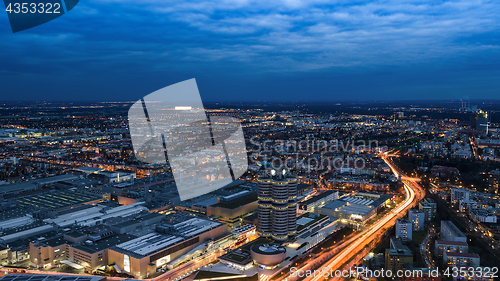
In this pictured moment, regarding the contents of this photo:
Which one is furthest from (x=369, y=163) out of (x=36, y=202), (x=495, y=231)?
(x=36, y=202)

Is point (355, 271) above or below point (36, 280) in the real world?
below

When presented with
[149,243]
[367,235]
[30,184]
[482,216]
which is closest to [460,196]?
[482,216]

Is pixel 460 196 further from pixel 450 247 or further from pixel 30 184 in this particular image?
pixel 30 184

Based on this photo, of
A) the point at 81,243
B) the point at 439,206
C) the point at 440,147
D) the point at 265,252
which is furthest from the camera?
the point at 440,147

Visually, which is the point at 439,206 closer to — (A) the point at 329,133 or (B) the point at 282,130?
(A) the point at 329,133

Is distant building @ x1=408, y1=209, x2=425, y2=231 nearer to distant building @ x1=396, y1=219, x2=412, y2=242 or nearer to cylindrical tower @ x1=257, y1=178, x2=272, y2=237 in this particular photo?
distant building @ x1=396, y1=219, x2=412, y2=242
